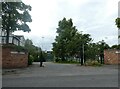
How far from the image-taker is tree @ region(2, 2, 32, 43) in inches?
1421

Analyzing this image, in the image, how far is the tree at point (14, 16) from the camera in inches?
1421

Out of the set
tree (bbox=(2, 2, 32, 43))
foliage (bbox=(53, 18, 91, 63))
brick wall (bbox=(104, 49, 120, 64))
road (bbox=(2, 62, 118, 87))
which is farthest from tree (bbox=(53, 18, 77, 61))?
road (bbox=(2, 62, 118, 87))

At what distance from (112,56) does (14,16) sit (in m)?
20.0

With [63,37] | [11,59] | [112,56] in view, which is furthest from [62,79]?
[63,37]

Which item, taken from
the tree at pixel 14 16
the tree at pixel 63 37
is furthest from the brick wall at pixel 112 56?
the tree at pixel 63 37

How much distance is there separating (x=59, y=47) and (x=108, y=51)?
26.9 m

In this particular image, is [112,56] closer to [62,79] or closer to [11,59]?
[11,59]

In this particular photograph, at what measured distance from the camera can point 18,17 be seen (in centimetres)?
3753

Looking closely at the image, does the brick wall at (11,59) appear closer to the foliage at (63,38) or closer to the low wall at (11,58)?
the low wall at (11,58)

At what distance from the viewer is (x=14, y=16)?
3684cm

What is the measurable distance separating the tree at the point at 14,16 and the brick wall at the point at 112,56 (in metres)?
16.8

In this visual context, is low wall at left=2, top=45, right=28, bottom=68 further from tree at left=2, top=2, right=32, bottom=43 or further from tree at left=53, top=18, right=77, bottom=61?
tree at left=53, top=18, right=77, bottom=61

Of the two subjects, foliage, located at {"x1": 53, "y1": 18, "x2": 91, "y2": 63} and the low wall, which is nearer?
the low wall

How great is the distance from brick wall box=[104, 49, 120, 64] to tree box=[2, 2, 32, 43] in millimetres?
16834
